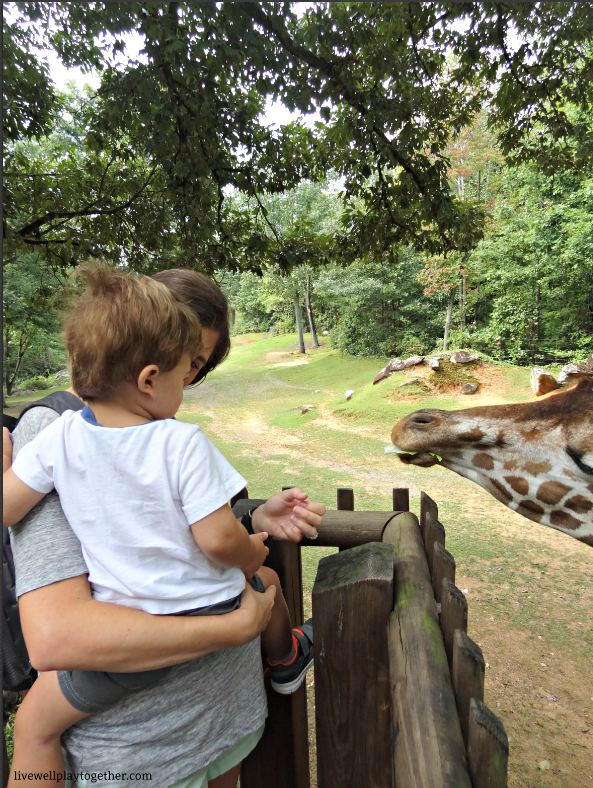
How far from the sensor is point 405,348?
12.6 metres

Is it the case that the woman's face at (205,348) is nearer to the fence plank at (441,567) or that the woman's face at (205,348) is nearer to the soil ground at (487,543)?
the fence plank at (441,567)

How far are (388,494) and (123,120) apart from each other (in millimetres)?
4191

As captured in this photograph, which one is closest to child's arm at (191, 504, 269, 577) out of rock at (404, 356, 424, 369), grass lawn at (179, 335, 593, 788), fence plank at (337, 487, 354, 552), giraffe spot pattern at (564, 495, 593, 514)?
fence plank at (337, 487, 354, 552)

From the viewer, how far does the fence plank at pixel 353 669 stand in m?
0.85

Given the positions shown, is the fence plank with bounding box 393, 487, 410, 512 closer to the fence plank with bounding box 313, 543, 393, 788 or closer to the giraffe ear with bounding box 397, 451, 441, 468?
the giraffe ear with bounding box 397, 451, 441, 468

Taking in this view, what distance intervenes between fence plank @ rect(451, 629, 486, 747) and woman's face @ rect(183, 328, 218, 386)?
2.34ft

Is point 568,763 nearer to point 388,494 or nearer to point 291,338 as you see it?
point 388,494

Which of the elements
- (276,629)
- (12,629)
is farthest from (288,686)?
(12,629)

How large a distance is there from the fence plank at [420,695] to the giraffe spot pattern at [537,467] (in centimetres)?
81

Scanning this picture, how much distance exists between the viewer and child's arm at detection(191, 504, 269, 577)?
659mm

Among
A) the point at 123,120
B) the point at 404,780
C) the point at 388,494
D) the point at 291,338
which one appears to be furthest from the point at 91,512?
the point at 291,338

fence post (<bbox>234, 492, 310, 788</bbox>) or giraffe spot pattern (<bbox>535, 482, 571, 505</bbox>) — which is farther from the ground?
giraffe spot pattern (<bbox>535, 482, 571, 505</bbox>)

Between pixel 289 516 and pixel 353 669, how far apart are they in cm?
33

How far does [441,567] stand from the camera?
35.8 inches
